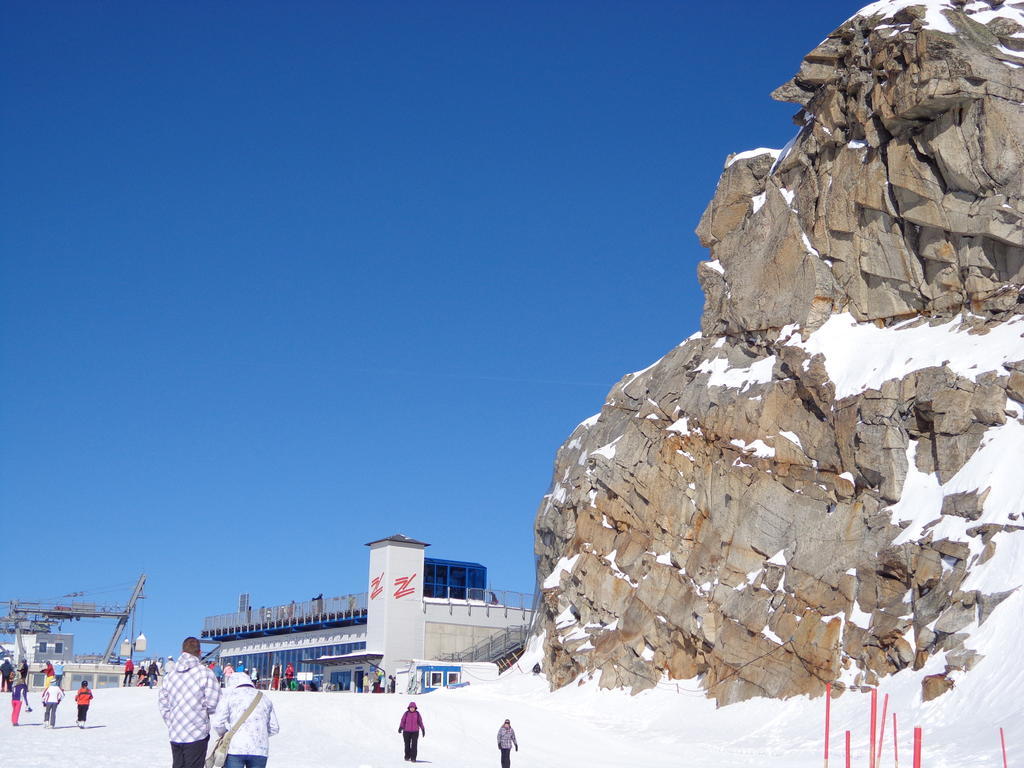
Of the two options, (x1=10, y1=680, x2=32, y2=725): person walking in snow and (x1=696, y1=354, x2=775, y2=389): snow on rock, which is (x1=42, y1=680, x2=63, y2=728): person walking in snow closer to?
(x1=10, y1=680, x2=32, y2=725): person walking in snow

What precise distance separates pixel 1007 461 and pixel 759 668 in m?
10.8

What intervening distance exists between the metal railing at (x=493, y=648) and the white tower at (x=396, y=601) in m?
2.42

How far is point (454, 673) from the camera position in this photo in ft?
196

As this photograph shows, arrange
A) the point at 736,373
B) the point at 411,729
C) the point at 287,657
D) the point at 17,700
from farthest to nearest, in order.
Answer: the point at 287,657 → the point at 736,373 → the point at 17,700 → the point at 411,729

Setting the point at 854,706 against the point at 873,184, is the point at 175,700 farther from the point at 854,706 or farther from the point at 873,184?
the point at 873,184

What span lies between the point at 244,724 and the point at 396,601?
55689mm

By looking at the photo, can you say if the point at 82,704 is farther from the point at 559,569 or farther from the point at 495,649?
the point at 495,649

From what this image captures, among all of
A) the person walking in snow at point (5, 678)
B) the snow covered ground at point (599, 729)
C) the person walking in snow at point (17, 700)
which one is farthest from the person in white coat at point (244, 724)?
the person walking in snow at point (5, 678)

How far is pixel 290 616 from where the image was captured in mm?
78688

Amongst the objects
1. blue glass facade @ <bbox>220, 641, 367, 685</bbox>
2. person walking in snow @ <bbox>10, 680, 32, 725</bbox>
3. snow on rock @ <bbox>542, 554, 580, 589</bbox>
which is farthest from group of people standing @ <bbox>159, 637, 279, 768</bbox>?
blue glass facade @ <bbox>220, 641, 367, 685</bbox>

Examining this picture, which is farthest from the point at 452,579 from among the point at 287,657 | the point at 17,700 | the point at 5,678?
the point at 17,700

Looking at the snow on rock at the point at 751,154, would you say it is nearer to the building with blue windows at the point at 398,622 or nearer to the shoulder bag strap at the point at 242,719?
the building with blue windows at the point at 398,622

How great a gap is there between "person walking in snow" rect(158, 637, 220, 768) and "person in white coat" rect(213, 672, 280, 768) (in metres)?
0.27

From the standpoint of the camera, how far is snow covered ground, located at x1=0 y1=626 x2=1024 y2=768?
89.6 feet
